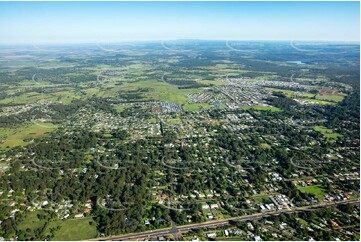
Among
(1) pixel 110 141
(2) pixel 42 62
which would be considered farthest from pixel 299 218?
(2) pixel 42 62

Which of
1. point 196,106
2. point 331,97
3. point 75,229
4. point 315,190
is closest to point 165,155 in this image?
point 75,229

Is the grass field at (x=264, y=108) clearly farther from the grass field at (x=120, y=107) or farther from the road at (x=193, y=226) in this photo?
the road at (x=193, y=226)

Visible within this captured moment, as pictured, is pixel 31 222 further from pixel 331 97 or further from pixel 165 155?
pixel 331 97

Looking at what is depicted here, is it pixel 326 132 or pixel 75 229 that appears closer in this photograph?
pixel 75 229

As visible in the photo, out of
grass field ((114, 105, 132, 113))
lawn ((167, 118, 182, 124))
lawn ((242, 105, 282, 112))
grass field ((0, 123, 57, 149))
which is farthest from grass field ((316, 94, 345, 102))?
grass field ((0, 123, 57, 149))

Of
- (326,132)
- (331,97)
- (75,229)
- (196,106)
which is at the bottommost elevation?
(75,229)

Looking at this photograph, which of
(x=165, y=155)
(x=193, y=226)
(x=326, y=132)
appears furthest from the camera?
(x=326, y=132)

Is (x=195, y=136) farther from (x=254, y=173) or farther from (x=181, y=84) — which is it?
(x=181, y=84)
